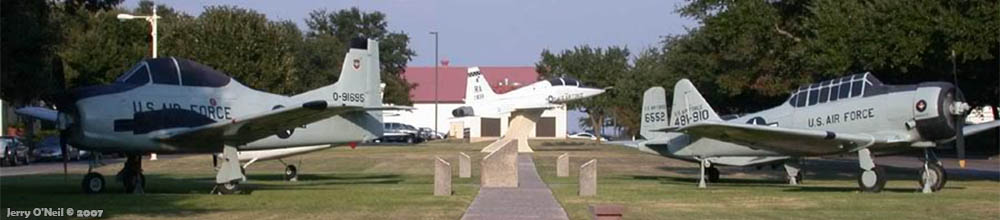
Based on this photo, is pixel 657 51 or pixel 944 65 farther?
pixel 657 51

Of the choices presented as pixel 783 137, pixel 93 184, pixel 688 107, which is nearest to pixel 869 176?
pixel 783 137

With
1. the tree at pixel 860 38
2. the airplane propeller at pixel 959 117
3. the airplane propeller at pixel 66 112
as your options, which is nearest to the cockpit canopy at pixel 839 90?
the airplane propeller at pixel 959 117

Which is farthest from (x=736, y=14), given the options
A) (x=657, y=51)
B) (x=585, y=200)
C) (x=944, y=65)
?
(x=657, y=51)

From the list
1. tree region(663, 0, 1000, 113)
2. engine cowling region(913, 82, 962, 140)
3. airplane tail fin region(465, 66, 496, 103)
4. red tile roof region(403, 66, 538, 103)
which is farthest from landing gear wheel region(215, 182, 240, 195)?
red tile roof region(403, 66, 538, 103)

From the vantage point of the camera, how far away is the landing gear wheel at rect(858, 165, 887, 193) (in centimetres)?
2523

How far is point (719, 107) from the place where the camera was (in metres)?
66.9

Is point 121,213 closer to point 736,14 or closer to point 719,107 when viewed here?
point 736,14

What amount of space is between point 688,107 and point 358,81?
7486 millimetres

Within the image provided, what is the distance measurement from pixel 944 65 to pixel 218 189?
53.2ft

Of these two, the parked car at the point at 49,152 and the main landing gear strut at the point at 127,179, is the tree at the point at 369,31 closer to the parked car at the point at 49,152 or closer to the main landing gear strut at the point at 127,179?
the parked car at the point at 49,152

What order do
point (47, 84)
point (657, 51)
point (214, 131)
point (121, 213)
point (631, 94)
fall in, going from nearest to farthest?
point (121, 213), point (47, 84), point (214, 131), point (631, 94), point (657, 51)

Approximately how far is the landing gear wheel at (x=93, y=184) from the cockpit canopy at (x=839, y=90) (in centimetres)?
1298

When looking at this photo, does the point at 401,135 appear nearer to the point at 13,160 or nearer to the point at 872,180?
the point at 13,160

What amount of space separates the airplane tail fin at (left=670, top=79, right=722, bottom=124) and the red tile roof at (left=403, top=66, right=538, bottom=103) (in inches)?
4250
